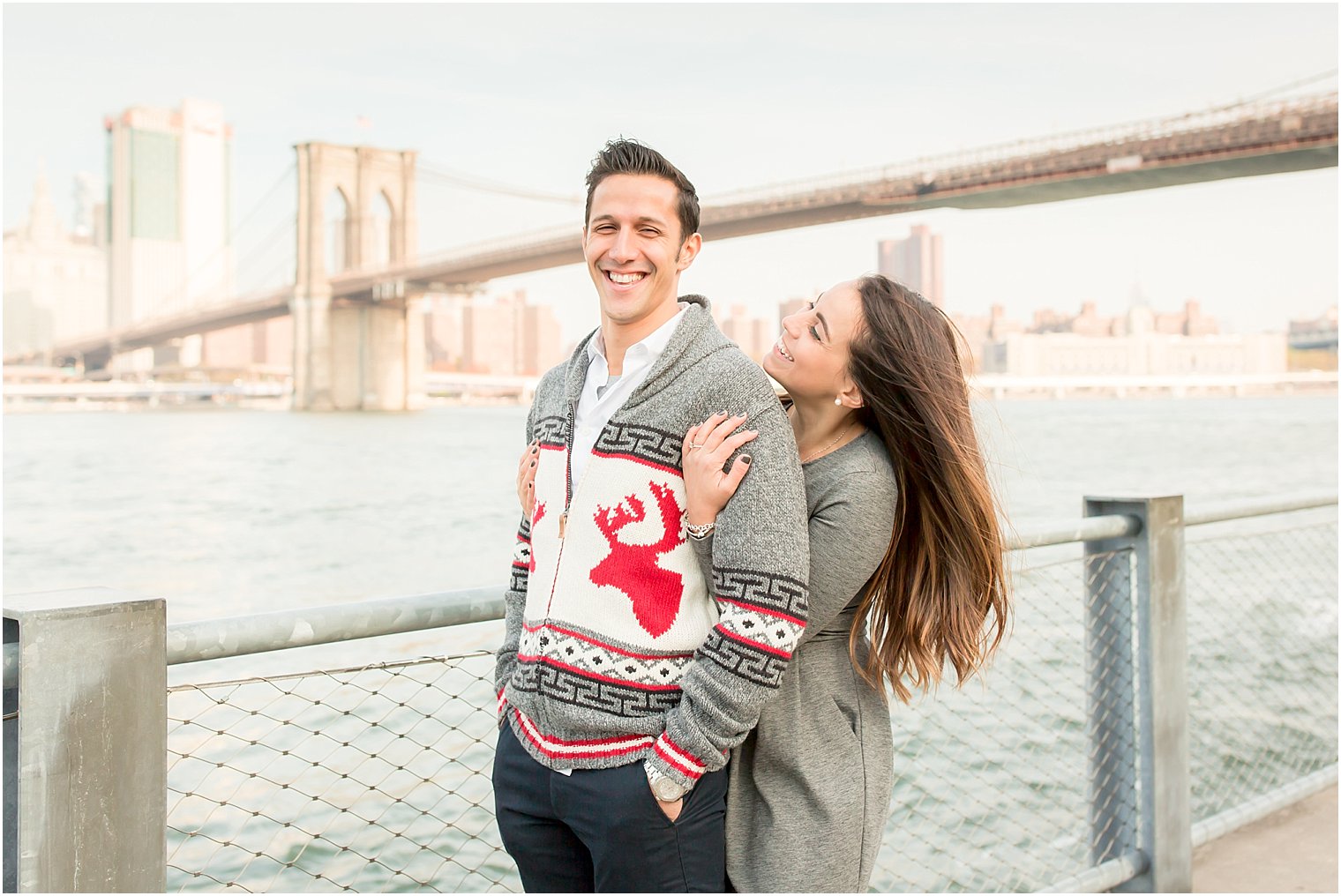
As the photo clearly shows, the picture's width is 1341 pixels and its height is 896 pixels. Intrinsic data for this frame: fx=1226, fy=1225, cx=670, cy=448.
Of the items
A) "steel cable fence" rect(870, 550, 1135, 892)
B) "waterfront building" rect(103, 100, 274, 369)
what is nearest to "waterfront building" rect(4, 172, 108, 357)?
"waterfront building" rect(103, 100, 274, 369)

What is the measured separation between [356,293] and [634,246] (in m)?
31.9

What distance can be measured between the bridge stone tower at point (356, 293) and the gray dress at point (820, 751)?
29.0m

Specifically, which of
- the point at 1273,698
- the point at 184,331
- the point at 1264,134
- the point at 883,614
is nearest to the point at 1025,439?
the point at 1264,134

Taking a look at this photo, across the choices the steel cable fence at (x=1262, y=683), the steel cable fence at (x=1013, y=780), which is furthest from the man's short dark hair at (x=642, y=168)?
the steel cable fence at (x=1262, y=683)

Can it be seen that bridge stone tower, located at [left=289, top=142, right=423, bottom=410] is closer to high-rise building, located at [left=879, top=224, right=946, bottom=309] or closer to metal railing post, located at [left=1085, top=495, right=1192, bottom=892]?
high-rise building, located at [left=879, top=224, right=946, bottom=309]

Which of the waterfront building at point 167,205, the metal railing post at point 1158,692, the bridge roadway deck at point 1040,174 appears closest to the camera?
the metal railing post at point 1158,692

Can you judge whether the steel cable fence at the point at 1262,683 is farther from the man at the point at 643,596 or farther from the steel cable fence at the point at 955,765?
the man at the point at 643,596

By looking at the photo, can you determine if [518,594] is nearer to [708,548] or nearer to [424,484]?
[708,548]

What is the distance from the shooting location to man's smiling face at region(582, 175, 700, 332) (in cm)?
122

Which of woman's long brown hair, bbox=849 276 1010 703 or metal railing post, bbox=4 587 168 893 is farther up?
woman's long brown hair, bbox=849 276 1010 703

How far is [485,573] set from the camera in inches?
533

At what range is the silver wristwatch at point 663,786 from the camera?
114 centimetres

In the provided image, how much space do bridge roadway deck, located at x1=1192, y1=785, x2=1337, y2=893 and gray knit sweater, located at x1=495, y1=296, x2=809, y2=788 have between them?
146 centimetres

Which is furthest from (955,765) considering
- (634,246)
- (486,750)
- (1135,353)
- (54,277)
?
(54,277)
